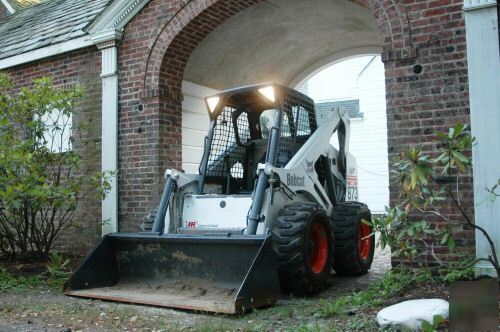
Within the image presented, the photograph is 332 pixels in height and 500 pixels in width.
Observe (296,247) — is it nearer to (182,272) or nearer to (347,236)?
(182,272)

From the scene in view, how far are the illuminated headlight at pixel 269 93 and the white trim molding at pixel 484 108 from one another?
230 cm

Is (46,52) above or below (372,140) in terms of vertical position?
above

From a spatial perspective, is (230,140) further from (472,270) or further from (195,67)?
(472,270)

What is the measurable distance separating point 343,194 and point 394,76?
7.55 feet

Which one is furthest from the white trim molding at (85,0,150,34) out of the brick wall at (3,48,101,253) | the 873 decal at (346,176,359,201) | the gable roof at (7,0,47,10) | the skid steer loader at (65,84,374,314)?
the gable roof at (7,0,47,10)

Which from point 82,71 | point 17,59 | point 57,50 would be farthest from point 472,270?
point 17,59

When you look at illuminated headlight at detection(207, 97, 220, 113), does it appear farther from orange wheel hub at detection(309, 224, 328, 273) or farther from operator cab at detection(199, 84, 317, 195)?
orange wheel hub at detection(309, 224, 328, 273)

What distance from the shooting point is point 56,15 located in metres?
12.3

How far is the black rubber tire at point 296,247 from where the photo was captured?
5871mm

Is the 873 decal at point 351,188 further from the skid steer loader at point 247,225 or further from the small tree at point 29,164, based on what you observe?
the small tree at point 29,164

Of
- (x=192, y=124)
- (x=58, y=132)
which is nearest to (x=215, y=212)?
(x=192, y=124)

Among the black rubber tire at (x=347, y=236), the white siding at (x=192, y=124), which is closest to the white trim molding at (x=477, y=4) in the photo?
the black rubber tire at (x=347, y=236)

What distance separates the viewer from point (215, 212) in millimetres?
6723

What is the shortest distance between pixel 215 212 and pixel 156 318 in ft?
5.92
